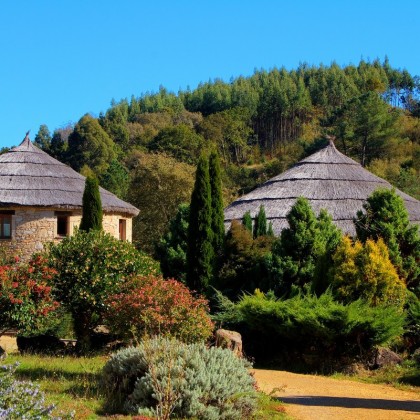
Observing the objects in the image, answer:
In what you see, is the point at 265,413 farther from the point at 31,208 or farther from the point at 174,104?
the point at 174,104

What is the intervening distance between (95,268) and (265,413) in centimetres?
642

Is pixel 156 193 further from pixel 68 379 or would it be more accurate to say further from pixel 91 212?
pixel 68 379

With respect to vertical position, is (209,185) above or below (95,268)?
above

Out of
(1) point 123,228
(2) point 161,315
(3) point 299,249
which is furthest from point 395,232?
(1) point 123,228

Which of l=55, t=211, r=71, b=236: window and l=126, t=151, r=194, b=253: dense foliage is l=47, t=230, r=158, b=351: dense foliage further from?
l=126, t=151, r=194, b=253: dense foliage

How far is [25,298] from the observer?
1288cm

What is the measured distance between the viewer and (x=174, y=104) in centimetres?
8919

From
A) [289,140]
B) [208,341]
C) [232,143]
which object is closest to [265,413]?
[208,341]

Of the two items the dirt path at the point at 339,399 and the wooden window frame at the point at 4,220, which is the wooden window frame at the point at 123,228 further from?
the dirt path at the point at 339,399

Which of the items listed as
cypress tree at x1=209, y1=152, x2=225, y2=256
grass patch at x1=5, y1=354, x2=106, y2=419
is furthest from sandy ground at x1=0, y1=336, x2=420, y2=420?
cypress tree at x1=209, y1=152, x2=225, y2=256

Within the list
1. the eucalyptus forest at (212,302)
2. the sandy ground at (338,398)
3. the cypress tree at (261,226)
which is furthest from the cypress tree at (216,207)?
the sandy ground at (338,398)

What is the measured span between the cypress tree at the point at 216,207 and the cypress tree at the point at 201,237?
0.68ft

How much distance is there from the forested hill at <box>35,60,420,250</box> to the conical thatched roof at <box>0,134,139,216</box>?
799 cm

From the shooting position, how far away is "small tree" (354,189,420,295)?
51.5 ft
